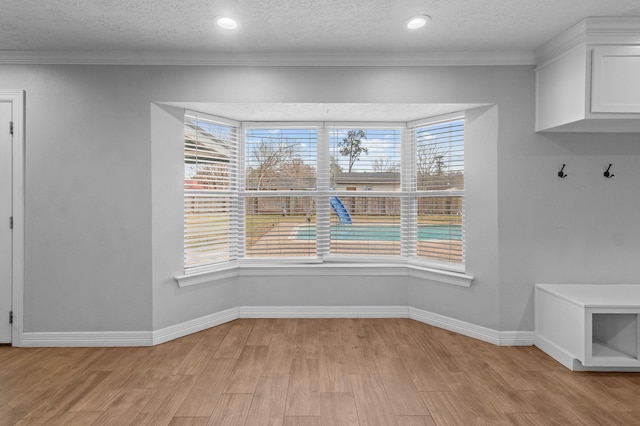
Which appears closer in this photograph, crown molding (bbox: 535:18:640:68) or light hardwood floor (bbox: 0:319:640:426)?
light hardwood floor (bbox: 0:319:640:426)

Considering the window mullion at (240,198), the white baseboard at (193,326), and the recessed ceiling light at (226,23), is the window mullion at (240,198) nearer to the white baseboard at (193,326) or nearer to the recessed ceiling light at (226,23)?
the white baseboard at (193,326)

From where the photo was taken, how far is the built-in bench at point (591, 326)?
253cm

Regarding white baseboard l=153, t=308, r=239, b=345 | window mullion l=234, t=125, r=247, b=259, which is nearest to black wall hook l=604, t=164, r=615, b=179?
window mullion l=234, t=125, r=247, b=259

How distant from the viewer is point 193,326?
3.33m

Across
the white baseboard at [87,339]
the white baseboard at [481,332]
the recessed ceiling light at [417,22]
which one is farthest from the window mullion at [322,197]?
the white baseboard at [87,339]

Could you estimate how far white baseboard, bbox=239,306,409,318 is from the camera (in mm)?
3674

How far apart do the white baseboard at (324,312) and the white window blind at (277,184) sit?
0.55 metres

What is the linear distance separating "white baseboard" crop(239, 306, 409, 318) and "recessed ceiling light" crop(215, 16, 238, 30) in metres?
2.55

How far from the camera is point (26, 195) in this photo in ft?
9.92

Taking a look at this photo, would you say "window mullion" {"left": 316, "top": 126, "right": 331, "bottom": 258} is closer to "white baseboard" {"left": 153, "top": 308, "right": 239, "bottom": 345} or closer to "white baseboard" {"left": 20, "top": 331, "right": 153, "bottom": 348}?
"white baseboard" {"left": 153, "top": 308, "right": 239, "bottom": 345}

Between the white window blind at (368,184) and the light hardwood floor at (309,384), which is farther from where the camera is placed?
the white window blind at (368,184)

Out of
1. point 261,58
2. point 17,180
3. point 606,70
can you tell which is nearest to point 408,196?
point 606,70

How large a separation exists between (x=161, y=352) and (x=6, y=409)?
98 centimetres

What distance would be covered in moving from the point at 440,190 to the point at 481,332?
136 centimetres
